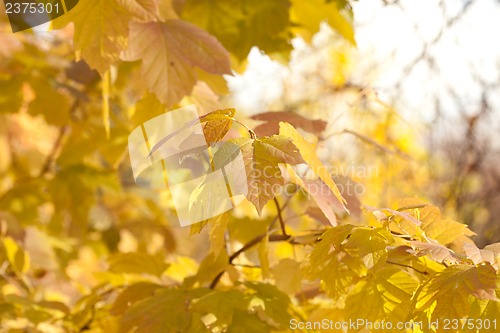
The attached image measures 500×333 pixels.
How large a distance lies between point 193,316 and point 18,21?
0.89m

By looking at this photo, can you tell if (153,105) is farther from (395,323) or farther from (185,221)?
(395,323)

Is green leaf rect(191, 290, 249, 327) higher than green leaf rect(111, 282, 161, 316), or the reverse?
green leaf rect(191, 290, 249, 327)

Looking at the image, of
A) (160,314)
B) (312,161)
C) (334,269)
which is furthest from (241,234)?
(312,161)

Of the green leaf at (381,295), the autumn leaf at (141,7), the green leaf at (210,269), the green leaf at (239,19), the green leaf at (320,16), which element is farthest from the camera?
the green leaf at (320,16)

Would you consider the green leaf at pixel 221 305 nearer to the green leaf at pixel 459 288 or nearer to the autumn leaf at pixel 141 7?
the green leaf at pixel 459 288

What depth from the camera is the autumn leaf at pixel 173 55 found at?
93cm

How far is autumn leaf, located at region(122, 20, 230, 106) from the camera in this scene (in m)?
0.93

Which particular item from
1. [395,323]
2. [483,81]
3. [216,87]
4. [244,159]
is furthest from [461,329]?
[483,81]

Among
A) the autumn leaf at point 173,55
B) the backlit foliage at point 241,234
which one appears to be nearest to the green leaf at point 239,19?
the backlit foliage at point 241,234

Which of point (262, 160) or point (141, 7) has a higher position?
point (141, 7)

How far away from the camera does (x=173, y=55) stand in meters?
0.93

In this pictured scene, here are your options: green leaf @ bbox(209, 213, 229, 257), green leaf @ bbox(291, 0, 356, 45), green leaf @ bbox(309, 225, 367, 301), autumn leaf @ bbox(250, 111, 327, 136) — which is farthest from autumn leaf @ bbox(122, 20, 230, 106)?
green leaf @ bbox(291, 0, 356, 45)

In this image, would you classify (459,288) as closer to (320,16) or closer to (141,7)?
(141,7)

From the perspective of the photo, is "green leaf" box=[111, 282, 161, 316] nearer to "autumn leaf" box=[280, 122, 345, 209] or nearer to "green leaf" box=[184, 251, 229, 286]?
"green leaf" box=[184, 251, 229, 286]
